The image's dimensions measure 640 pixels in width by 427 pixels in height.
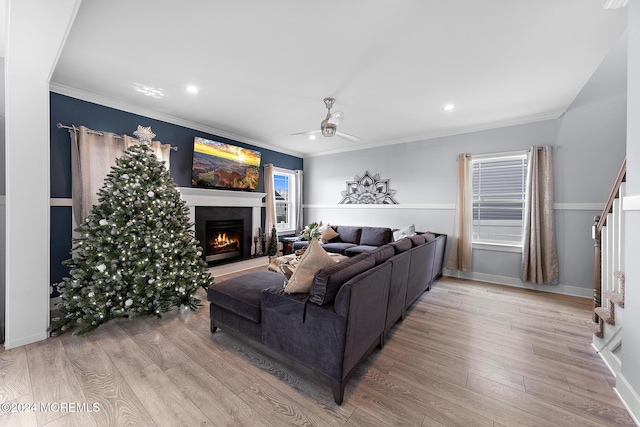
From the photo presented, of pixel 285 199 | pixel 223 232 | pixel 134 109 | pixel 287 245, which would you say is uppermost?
pixel 134 109

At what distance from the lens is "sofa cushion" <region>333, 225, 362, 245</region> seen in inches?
207

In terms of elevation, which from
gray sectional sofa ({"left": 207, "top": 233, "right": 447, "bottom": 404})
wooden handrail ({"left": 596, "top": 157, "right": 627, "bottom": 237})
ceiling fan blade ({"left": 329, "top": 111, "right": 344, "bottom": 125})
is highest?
ceiling fan blade ({"left": 329, "top": 111, "right": 344, "bottom": 125})

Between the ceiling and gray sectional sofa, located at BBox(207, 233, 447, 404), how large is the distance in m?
1.84

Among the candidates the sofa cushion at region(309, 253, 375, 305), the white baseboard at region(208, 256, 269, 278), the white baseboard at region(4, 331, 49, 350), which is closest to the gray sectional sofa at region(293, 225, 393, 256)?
the white baseboard at region(208, 256, 269, 278)

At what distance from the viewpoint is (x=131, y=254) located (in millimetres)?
2600

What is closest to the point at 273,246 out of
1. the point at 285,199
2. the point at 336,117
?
the point at 285,199

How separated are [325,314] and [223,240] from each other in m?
3.51

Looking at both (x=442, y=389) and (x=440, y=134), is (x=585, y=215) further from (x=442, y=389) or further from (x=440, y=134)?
(x=442, y=389)

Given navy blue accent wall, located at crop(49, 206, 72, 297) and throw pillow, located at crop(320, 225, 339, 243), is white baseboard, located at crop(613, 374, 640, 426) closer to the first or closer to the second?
throw pillow, located at crop(320, 225, 339, 243)

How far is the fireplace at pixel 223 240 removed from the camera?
4344 millimetres

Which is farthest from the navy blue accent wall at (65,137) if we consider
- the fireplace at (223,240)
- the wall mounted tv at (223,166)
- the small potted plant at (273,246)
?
the small potted plant at (273,246)

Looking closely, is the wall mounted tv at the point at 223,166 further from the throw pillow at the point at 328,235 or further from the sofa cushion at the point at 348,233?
the sofa cushion at the point at 348,233

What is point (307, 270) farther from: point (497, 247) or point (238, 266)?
point (497, 247)

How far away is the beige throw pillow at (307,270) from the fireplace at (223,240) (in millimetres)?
2947
